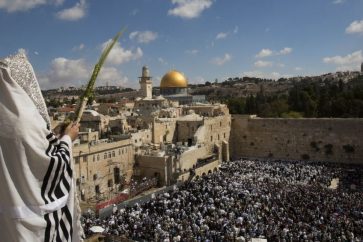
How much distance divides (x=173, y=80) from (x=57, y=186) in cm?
4331

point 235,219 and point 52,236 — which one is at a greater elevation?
point 52,236

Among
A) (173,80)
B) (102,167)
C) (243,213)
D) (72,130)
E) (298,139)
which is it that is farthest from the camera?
(173,80)

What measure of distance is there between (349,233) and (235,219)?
13.5 feet

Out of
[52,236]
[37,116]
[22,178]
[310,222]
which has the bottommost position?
[310,222]

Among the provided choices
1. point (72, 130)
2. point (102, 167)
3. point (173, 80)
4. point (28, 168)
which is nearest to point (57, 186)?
point (28, 168)

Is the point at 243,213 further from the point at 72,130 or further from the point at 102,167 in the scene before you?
the point at 72,130

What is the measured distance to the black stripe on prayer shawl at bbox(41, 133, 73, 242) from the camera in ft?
6.34

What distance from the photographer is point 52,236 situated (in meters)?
1.95

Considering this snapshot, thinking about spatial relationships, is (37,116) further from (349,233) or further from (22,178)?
(349,233)

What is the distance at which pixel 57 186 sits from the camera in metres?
1.99

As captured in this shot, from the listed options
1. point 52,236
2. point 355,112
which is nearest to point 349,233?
point 52,236

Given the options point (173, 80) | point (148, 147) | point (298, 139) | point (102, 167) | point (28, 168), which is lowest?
point (102, 167)

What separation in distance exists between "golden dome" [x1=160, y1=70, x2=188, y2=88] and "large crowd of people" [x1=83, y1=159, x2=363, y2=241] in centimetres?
2260

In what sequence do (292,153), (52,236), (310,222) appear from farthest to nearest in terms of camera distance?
1. (292,153)
2. (310,222)
3. (52,236)
